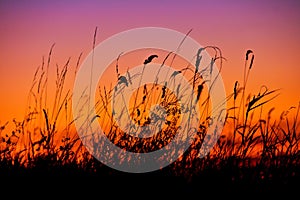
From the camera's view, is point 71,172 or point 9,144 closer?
point 71,172


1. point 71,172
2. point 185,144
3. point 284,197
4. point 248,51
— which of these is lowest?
point 284,197

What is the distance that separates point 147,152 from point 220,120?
0.65 m

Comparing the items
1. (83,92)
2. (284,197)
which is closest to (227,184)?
(284,197)

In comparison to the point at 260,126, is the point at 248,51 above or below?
above

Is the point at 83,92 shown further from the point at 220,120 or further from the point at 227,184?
the point at 227,184

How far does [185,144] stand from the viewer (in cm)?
402

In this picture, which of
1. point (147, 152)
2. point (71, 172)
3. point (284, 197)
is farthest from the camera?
point (147, 152)

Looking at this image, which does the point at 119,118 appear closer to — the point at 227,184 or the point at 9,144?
the point at 9,144

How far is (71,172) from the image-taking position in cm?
368

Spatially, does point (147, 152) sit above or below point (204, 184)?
above

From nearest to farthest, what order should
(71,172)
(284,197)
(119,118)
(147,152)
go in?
1. (284,197)
2. (71,172)
3. (147,152)
4. (119,118)

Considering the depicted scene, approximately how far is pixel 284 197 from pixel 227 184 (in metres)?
0.37

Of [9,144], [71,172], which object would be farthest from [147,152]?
[9,144]

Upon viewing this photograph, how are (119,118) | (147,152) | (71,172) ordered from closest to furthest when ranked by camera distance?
(71,172) → (147,152) → (119,118)
